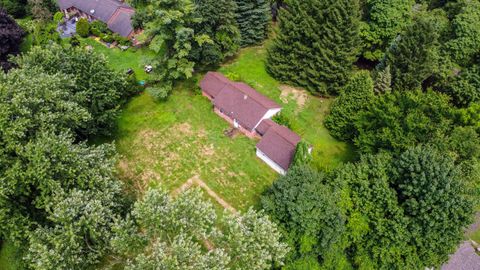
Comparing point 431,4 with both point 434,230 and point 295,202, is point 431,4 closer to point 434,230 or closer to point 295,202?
point 434,230

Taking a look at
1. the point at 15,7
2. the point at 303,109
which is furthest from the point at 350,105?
the point at 15,7

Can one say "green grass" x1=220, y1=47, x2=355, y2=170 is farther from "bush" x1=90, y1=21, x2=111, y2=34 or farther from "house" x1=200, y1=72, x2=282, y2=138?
"bush" x1=90, y1=21, x2=111, y2=34

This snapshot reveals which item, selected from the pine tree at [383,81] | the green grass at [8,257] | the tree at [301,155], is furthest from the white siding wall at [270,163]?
the green grass at [8,257]

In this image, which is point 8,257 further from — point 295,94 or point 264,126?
point 295,94

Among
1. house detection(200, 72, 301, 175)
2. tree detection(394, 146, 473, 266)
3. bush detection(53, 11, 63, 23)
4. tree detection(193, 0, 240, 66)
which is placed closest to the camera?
tree detection(394, 146, 473, 266)

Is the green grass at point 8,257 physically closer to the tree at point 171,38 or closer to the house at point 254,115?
the tree at point 171,38

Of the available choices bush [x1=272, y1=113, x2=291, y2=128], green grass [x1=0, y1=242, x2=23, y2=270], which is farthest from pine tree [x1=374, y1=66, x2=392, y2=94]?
green grass [x1=0, y1=242, x2=23, y2=270]

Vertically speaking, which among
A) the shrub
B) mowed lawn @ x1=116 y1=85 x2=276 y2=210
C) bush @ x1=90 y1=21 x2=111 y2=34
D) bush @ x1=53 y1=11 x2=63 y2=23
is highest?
bush @ x1=53 y1=11 x2=63 y2=23

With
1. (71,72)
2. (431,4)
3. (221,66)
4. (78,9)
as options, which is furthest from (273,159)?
(78,9)
